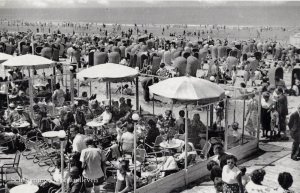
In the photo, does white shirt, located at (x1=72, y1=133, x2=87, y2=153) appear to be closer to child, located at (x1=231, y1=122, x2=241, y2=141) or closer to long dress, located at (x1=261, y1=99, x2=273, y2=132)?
child, located at (x1=231, y1=122, x2=241, y2=141)

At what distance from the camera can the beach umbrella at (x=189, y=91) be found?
856 cm

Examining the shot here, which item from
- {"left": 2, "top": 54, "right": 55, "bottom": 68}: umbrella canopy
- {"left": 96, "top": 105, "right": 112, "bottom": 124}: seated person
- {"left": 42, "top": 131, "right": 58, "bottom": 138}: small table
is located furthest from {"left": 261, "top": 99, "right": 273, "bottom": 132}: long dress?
{"left": 2, "top": 54, "right": 55, "bottom": 68}: umbrella canopy

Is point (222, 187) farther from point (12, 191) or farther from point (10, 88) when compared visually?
point (10, 88)

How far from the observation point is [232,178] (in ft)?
21.9

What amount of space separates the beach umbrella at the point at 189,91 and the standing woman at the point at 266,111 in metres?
2.90

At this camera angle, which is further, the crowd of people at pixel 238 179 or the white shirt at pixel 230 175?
the white shirt at pixel 230 175

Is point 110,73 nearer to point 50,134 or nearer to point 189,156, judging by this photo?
point 50,134

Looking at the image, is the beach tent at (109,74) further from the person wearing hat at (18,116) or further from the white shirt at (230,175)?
the white shirt at (230,175)

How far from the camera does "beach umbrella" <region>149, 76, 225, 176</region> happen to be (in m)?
8.56

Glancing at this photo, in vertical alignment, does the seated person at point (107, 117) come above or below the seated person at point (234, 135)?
above

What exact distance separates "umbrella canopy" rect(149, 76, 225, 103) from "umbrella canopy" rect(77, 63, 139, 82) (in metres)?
1.99

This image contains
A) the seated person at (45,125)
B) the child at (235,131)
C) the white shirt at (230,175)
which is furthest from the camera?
the seated person at (45,125)

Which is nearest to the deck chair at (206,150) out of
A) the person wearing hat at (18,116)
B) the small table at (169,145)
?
the small table at (169,145)

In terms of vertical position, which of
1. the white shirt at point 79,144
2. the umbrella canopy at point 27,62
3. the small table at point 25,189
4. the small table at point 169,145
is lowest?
the small table at point 25,189
